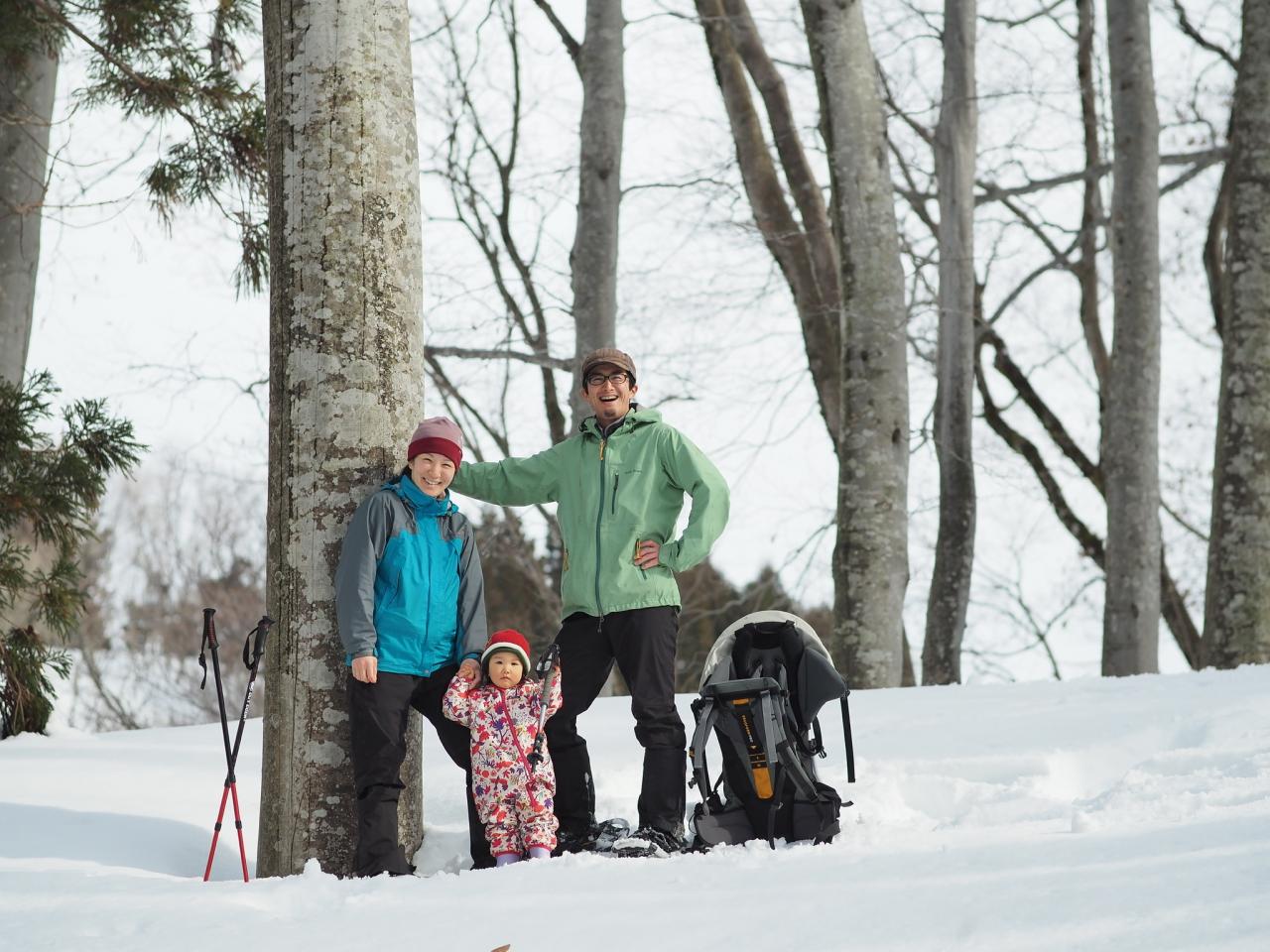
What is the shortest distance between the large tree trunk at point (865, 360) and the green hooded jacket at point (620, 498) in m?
3.31

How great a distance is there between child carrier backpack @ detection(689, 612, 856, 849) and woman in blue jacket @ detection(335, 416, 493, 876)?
782mm

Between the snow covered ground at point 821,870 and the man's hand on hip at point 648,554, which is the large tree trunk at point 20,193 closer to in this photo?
the snow covered ground at point 821,870

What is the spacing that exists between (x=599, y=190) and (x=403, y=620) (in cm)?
574

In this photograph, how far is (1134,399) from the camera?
30.3 feet

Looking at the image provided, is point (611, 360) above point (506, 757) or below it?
above

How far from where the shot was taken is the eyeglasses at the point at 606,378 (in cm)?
430

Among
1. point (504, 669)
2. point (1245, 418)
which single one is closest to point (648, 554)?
point (504, 669)

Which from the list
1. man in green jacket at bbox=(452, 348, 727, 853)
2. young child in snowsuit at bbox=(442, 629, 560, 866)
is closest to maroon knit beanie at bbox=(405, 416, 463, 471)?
man in green jacket at bbox=(452, 348, 727, 853)

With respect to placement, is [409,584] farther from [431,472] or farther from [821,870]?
[821,870]

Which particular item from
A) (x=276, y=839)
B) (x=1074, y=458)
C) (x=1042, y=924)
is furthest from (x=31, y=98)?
(x=1074, y=458)

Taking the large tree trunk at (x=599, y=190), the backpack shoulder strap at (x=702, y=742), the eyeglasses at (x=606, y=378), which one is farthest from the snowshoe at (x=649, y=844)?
the large tree trunk at (x=599, y=190)

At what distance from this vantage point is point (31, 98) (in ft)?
23.5

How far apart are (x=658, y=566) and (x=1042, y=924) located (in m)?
1.92

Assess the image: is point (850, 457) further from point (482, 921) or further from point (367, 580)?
point (482, 921)
